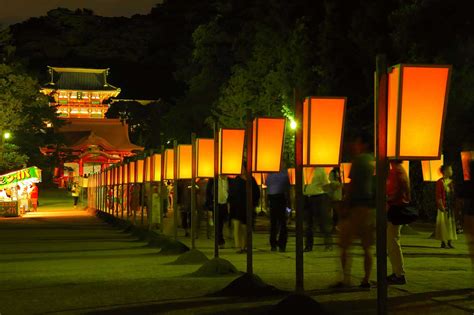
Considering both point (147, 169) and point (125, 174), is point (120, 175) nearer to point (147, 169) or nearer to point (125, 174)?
point (125, 174)

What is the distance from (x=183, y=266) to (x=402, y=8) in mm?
15153

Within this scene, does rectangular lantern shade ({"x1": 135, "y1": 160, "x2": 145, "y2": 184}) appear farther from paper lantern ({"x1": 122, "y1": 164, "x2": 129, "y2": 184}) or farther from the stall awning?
the stall awning

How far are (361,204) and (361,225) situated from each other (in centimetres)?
24

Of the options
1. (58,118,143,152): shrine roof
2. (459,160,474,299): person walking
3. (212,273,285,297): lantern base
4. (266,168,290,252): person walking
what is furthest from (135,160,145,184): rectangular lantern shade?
(58,118,143,152): shrine roof

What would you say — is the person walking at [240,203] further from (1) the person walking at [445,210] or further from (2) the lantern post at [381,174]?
(2) the lantern post at [381,174]

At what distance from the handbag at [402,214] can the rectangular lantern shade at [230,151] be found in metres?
4.33

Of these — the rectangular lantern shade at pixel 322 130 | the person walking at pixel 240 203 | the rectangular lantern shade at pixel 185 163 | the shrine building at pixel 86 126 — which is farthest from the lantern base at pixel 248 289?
the shrine building at pixel 86 126

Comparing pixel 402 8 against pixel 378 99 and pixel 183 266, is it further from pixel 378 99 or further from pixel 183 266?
pixel 378 99

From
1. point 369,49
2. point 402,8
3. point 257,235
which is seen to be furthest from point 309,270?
point 369,49

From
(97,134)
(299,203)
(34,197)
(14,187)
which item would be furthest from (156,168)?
(97,134)

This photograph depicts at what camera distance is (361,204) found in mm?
8039

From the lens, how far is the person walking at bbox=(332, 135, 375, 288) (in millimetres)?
8039

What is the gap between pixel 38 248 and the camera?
52.2ft

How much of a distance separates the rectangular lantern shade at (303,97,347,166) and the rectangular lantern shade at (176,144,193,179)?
6.95 metres
